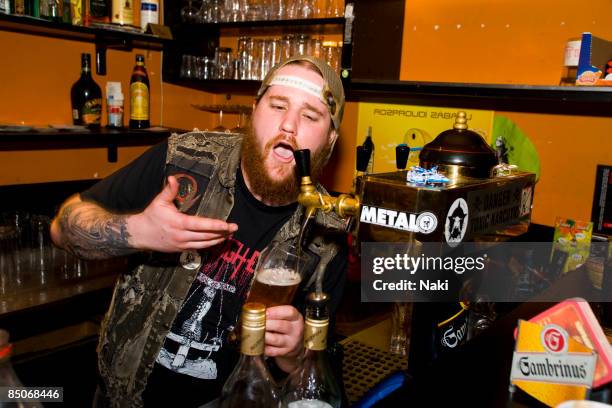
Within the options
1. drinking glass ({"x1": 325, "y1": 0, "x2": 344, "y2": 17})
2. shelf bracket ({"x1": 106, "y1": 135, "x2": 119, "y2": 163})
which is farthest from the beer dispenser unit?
shelf bracket ({"x1": 106, "y1": 135, "x2": 119, "y2": 163})

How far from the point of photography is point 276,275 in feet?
2.95

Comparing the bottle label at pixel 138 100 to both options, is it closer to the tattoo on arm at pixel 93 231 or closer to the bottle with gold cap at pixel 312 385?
the tattoo on arm at pixel 93 231

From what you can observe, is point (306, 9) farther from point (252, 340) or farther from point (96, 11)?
point (252, 340)

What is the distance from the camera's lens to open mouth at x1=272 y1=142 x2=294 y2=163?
1526 millimetres

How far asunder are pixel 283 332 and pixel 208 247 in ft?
1.38

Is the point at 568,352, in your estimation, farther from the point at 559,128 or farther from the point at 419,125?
the point at 419,125

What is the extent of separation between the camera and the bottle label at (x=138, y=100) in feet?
9.43

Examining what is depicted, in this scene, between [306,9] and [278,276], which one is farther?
[306,9]

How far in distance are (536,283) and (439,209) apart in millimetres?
1168

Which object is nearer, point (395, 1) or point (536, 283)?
point (536, 283)

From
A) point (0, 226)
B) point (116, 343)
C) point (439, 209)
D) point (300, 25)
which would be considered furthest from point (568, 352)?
point (0, 226)

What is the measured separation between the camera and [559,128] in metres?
2.18

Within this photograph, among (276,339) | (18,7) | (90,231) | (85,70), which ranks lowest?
(276,339)

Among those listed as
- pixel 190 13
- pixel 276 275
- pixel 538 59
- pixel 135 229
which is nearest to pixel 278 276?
pixel 276 275
